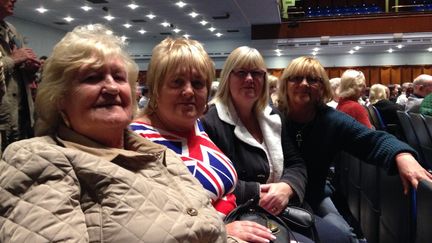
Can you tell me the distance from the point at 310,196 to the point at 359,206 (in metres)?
0.85

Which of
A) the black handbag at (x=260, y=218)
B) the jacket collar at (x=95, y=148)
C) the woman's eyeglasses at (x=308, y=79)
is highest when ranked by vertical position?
the woman's eyeglasses at (x=308, y=79)

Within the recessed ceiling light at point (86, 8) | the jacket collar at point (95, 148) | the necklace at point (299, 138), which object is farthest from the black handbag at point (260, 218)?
the recessed ceiling light at point (86, 8)

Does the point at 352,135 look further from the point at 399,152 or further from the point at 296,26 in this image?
the point at 296,26

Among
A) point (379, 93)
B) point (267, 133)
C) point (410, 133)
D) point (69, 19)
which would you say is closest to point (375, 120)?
point (410, 133)

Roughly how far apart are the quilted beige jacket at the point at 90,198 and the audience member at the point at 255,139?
695mm

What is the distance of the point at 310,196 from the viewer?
2447 mm

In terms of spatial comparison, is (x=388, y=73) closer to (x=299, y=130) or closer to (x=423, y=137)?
(x=423, y=137)

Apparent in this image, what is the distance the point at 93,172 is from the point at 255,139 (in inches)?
45.9

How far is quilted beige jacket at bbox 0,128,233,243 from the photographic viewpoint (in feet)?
3.17

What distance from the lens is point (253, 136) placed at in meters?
2.15

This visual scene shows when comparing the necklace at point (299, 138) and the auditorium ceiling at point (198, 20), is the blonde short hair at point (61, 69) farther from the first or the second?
the auditorium ceiling at point (198, 20)

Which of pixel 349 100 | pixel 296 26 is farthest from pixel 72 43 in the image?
pixel 296 26

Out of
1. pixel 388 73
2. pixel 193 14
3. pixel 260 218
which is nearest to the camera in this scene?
pixel 260 218

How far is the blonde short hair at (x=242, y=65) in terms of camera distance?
7.13 ft
